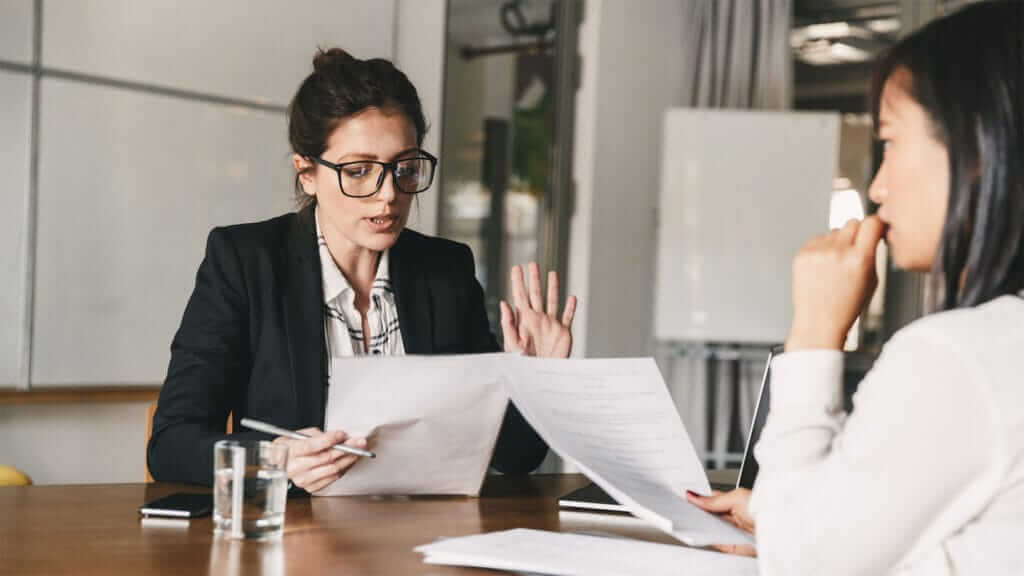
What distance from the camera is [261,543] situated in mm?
1306

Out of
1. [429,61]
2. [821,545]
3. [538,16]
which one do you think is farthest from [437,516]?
[538,16]

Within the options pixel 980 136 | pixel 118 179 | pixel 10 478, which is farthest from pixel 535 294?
pixel 118 179

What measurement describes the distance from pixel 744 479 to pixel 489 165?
331 centimetres

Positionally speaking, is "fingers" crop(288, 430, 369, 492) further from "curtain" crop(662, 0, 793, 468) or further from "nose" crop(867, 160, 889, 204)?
"curtain" crop(662, 0, 793, 468)

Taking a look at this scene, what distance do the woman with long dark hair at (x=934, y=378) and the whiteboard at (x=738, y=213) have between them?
3829 mm

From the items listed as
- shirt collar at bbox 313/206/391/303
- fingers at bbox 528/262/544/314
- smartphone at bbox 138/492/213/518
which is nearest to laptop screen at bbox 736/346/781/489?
fingers at bbox 528/262/544/314

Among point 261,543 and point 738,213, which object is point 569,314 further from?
point 738,213

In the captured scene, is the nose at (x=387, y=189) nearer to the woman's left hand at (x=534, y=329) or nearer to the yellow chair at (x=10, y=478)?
the woman's left hand at (x=534, y=329)

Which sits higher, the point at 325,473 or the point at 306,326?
the point at 306,326

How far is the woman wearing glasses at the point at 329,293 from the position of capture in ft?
6.34

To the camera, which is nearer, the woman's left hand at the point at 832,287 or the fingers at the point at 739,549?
the woman's left hand at the point at 832,287

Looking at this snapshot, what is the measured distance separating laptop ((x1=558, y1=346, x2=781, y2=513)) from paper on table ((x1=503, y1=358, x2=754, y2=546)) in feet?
0.25

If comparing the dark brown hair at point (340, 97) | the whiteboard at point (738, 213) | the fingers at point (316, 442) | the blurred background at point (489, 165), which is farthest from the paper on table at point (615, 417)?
the whiteboard at point (738, 213)

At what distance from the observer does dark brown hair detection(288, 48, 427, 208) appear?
6.82ft
